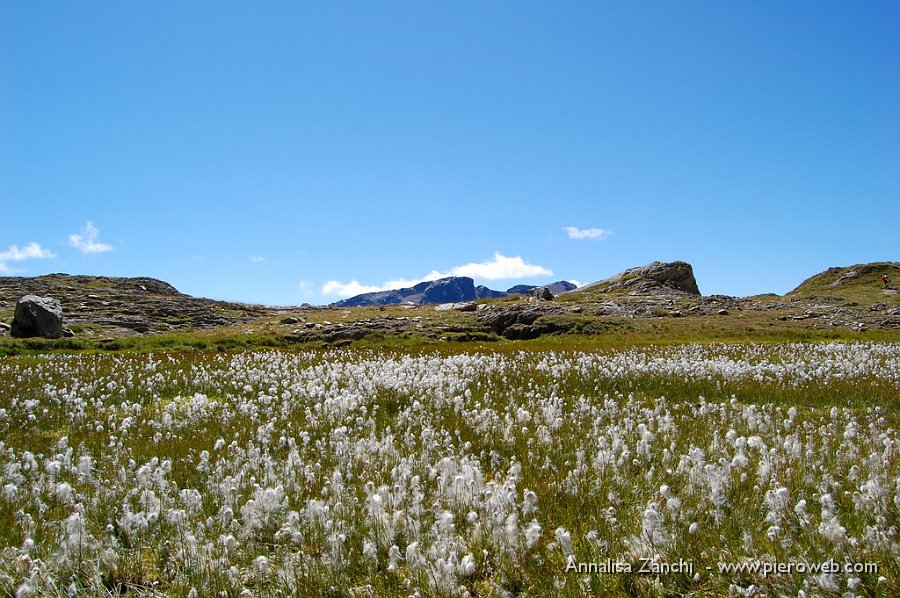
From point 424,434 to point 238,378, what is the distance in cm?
995

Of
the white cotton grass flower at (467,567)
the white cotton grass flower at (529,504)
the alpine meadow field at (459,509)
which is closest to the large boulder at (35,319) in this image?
the alpine meadow field at (459,509)

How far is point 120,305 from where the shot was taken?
2318 inches

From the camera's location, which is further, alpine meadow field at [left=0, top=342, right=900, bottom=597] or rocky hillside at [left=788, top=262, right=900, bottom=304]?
rocky hillside at [left=788, top=262, right=900, bottom=304]

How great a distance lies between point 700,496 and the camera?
16.5 ft

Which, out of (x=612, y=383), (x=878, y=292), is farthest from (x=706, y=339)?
(x=878, y=292)

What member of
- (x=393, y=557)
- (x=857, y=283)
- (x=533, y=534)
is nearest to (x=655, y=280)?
(x=857, y=283)

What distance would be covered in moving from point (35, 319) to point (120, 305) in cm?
2484

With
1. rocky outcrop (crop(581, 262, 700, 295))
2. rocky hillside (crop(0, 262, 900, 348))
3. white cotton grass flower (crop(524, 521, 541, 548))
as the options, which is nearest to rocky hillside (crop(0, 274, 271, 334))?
rocky hillside (crop(0, 262, 900, 348))

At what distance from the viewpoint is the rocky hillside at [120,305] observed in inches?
1971

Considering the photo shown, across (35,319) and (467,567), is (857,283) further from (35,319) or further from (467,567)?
(35,319)

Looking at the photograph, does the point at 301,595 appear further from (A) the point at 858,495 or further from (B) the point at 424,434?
(A) the point at 858,495

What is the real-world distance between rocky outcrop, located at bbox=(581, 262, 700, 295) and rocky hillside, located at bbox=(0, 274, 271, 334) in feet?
148

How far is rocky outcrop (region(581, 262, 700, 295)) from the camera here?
2489 inches

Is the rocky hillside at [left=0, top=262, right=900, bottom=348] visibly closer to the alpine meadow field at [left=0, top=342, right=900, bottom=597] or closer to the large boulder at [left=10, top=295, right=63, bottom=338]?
the large boulder at [left=10, top=295, right=63, bottom=338]
